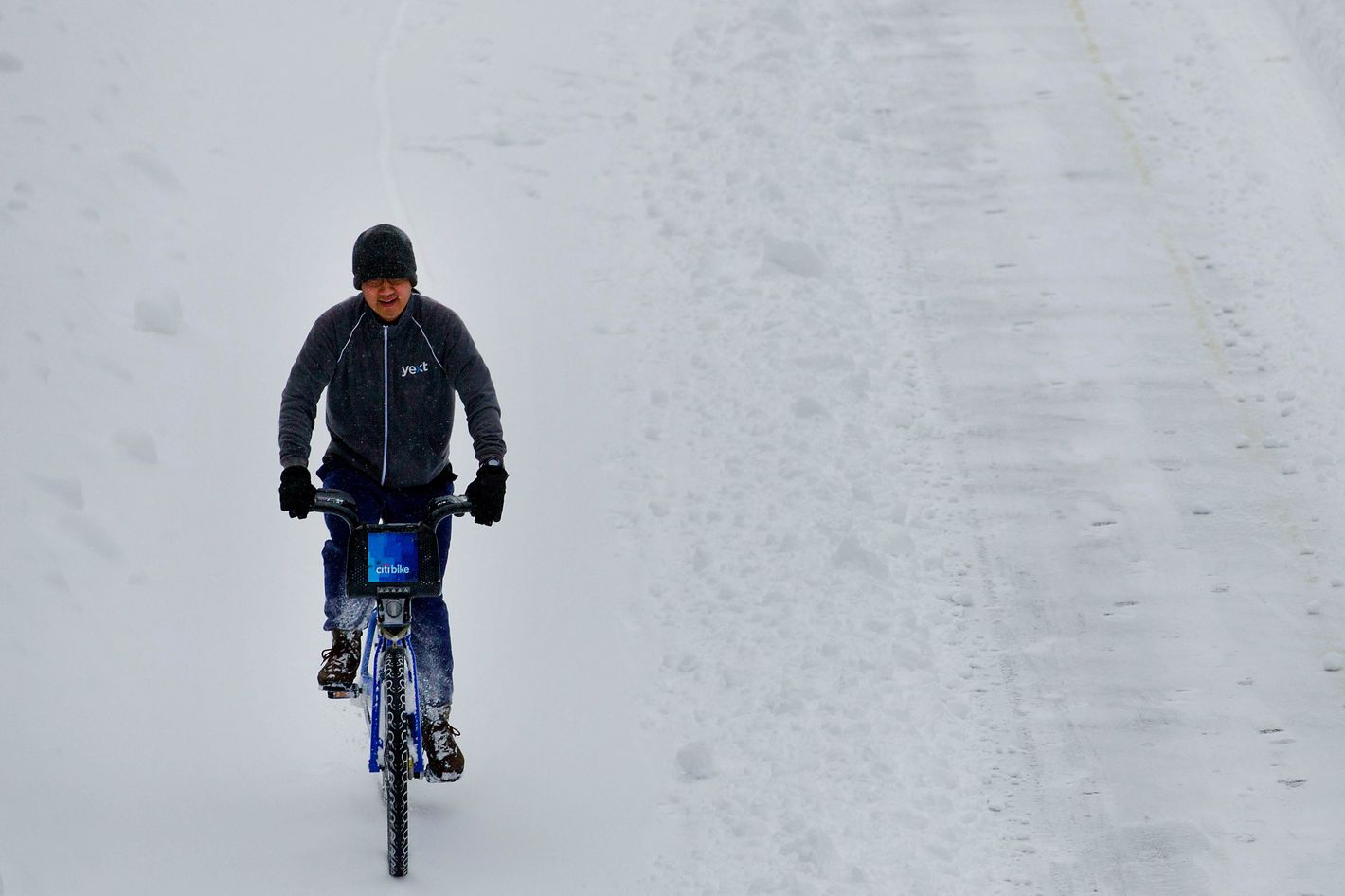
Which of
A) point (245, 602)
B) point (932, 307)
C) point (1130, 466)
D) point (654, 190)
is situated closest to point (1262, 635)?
point (1130, 466)

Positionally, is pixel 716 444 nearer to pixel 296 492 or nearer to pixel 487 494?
pixel 487 494

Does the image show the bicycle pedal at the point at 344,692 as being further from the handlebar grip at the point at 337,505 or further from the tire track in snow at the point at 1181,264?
the tire track in snow at the point at 1181,264

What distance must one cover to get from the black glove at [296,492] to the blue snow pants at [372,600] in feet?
1.59

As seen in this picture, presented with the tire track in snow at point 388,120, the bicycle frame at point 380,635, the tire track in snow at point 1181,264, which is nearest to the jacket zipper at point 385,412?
the bicycle frame at point 380,635

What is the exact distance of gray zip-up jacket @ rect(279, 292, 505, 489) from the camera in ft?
20.2

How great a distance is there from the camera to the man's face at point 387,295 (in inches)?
236

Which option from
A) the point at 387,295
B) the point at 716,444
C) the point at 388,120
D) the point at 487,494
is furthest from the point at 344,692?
the point at 388,120

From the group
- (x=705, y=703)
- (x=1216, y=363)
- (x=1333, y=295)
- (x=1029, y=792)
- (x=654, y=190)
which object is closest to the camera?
(x=1029, y=792)

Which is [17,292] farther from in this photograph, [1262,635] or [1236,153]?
[1236,153]

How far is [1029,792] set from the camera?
7133mm

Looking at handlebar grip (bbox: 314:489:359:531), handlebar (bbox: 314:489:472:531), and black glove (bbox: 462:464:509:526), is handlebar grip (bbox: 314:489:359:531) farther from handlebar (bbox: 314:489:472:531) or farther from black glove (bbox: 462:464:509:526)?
black glove (bbox: 462:464:509:526)

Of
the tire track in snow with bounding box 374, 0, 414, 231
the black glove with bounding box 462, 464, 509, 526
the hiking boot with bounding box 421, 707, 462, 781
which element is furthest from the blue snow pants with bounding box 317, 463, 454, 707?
the tire track in snow with bounding box 374, 0, 414, 231

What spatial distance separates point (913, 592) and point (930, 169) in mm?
5832

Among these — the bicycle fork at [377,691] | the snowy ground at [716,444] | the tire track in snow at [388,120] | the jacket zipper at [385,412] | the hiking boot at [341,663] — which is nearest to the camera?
the jacket zipper at [385,412]
